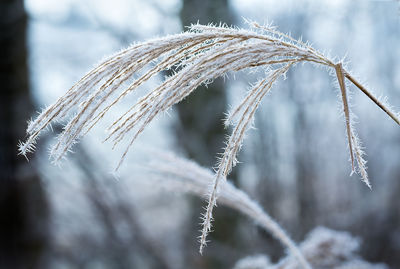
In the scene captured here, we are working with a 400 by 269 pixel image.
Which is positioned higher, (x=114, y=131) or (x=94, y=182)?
(x=94, y=182)

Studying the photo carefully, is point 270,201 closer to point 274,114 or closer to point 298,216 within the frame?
point 298,216

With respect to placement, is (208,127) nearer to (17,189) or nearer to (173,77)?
(17,189)

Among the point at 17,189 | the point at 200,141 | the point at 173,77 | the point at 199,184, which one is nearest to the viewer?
the point at 173,77

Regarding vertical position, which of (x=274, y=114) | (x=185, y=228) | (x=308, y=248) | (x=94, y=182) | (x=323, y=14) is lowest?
(x=308, y=248)

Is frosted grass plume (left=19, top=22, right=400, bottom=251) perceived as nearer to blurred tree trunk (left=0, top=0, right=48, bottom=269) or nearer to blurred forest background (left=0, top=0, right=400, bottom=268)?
blurred forest background (left=0, top=0, right=400, bottom=268)

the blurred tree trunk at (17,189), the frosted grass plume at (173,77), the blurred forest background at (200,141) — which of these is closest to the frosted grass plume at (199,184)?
the frosted grass plume at (173,77)

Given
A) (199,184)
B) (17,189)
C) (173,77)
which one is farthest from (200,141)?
(173,77)

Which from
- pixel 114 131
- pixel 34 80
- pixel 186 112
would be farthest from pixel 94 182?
pixel 114 131
